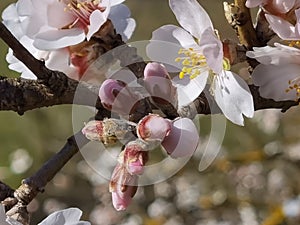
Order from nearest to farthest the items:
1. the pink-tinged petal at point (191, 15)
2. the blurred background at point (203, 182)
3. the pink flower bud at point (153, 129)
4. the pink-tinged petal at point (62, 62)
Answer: the pink flower bud at point (153, 129) < the pink-tinged petal at point (191, 15) < the pink-tinged petal at point (62, 62) < the blurred background at point (203, 182)

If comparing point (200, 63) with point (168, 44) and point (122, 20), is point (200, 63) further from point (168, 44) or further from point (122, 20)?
point (122, 20)

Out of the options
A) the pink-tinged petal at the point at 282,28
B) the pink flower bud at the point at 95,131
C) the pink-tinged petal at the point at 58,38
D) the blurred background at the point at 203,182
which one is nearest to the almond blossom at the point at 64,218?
the pink flower bud at the point at 95,131

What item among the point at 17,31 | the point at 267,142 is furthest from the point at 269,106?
the point at 267,142

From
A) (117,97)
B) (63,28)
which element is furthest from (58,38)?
(117,97)

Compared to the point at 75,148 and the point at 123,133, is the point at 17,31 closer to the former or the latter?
the point at 75,148

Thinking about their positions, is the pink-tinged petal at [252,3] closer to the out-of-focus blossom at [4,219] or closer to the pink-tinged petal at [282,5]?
the pink-tinged petal at [282,5]

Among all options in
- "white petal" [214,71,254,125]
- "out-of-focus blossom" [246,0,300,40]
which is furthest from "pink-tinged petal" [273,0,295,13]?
"white petal" [214,71,254,125]

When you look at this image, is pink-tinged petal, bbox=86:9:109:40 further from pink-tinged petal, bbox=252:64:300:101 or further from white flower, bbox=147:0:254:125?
pink-tinged petal, bbox=252:64:300:101
